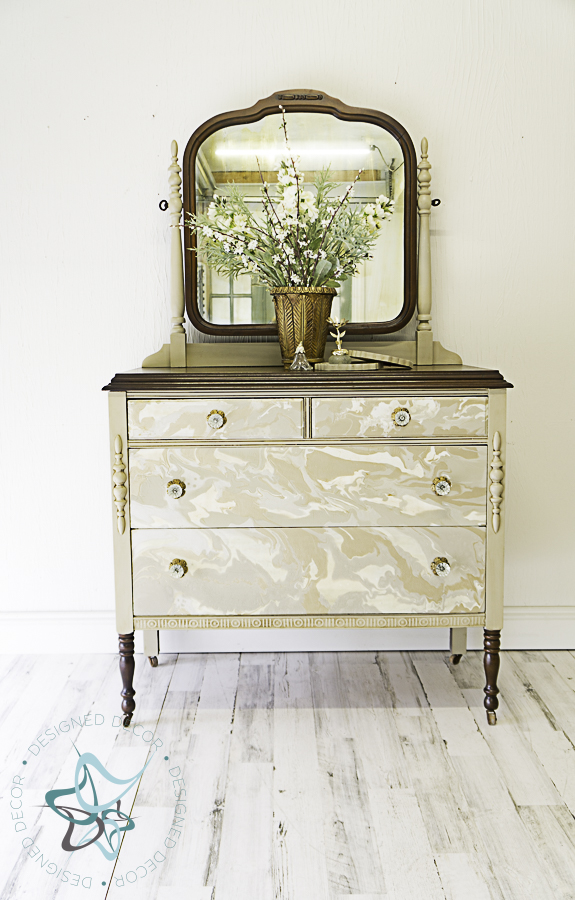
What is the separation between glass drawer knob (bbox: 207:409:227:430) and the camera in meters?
1.87

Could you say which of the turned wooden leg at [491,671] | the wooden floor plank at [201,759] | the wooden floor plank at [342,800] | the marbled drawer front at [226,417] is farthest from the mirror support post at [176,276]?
the turned wooden leg at [491,671]

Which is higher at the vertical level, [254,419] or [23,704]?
[254,419]

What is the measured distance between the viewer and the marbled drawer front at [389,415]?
6.14 feet

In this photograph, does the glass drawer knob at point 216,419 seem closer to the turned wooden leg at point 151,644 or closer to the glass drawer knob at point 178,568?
the glass drawer knob at point 178,568

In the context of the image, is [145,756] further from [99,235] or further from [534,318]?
[534,318]

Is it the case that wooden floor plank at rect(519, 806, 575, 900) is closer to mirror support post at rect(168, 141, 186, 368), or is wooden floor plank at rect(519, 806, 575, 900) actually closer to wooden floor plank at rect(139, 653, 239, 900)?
wooden floor plank at rect(139, 653, 239, 900)

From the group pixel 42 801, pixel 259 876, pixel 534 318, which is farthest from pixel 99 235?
pixel 259 876

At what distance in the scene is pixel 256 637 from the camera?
245 centimetres

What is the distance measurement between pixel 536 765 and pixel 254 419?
1.14 meters

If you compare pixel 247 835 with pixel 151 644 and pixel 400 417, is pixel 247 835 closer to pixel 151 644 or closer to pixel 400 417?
pixel 151 644

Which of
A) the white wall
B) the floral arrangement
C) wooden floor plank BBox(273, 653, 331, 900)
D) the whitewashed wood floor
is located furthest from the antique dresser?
the white wall

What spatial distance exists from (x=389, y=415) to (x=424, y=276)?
0.66m

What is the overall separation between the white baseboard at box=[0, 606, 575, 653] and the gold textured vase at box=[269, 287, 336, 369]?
0.99 meters

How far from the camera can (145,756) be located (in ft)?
5.99
